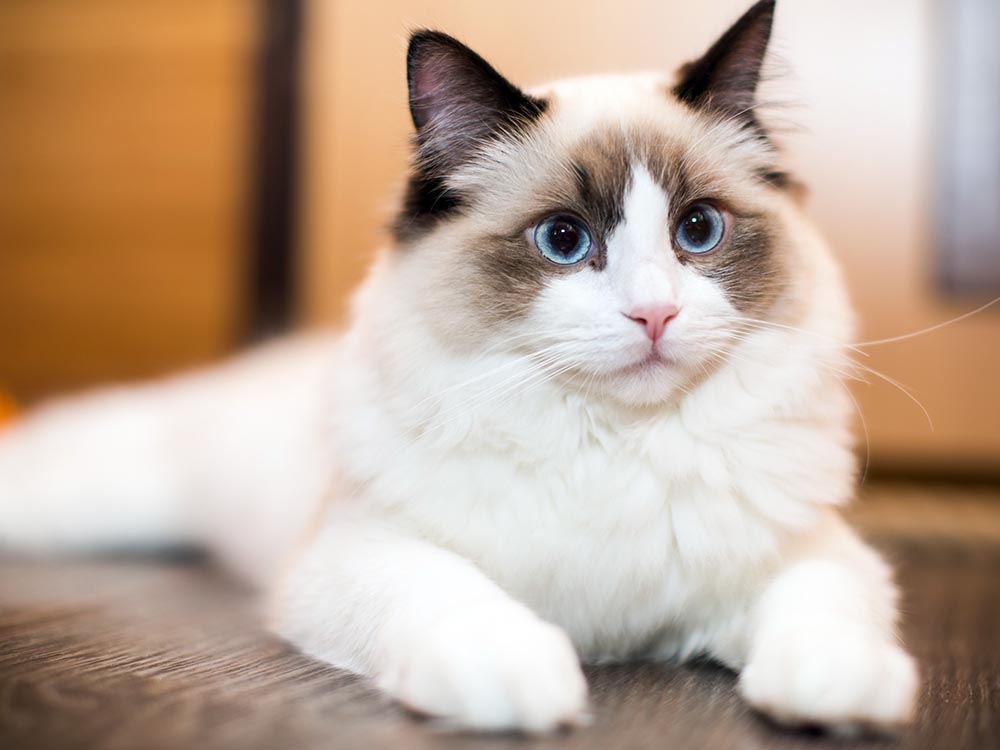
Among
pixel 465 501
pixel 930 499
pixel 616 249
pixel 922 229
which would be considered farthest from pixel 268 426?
pixel 922 229

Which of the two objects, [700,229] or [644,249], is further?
[700,229]

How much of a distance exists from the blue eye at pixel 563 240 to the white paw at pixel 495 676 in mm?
552

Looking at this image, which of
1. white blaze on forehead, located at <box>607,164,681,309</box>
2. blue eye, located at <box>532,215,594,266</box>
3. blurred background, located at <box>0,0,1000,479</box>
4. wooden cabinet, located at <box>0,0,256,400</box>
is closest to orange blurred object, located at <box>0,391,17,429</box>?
blurred background, located at <box>0,0,1000,479</box>

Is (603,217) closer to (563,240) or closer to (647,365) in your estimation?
(563,240)

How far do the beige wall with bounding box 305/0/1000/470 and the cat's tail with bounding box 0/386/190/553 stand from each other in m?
1.84

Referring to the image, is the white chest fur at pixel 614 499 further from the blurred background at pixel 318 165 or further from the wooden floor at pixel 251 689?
the blurred background at pixel 318 165

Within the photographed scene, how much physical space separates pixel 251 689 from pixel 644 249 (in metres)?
0.80

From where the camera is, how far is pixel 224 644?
58.6 inches

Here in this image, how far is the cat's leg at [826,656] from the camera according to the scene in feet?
3.53

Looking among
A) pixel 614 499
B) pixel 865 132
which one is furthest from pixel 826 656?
pixel 865 132

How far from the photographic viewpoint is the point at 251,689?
Answer: 1.22 m

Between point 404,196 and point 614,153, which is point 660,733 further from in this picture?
point 404,196

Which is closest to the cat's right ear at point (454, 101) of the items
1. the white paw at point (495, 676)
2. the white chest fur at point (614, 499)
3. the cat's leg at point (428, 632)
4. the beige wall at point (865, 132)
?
the white chest fur at point (614, 499)

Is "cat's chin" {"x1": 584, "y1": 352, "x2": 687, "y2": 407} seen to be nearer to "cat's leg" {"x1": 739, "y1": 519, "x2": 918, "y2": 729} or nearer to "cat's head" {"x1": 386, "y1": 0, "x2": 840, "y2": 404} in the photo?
"cat's head" {"x1": 386, "y1": 0, "x2": 840, "y2": 404}
